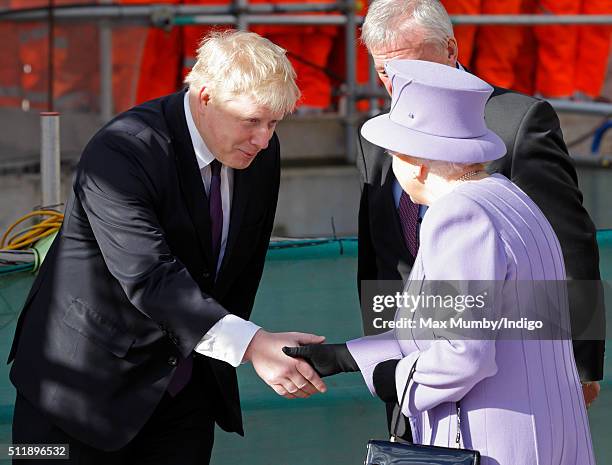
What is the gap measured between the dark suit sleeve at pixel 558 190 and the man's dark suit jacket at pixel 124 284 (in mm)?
650

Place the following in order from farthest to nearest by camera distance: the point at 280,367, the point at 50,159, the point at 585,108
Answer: the point at 585,108 → the point at 50,159 → the point at 280,367

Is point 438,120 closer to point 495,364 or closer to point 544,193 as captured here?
point 495,364

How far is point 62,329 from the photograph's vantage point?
265 cm

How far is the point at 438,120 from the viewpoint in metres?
2.21

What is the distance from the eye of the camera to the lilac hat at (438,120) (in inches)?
85.4

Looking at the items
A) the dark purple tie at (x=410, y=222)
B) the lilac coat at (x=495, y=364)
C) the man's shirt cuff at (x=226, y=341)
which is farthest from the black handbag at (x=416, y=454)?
the dark purple tie at (x=410, y=222)

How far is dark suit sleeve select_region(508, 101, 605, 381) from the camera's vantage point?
269 centimetres

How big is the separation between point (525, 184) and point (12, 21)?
14.6ft

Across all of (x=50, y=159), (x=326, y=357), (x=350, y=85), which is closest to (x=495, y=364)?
(x=326, y=357)

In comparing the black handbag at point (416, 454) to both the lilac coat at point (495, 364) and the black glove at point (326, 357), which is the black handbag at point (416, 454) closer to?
the lilac coat at point (495, 364)

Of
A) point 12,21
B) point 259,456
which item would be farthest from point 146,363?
point 12,21

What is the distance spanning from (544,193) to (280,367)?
2.35 ft

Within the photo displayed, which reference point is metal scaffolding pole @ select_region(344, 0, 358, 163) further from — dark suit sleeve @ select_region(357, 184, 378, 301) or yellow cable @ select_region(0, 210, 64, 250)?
dark suit sleeve @ select_region(357, 184, 378, 301)

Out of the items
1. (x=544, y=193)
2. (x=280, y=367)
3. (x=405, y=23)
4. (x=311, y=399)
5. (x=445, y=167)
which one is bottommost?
(x=311, y=399)
